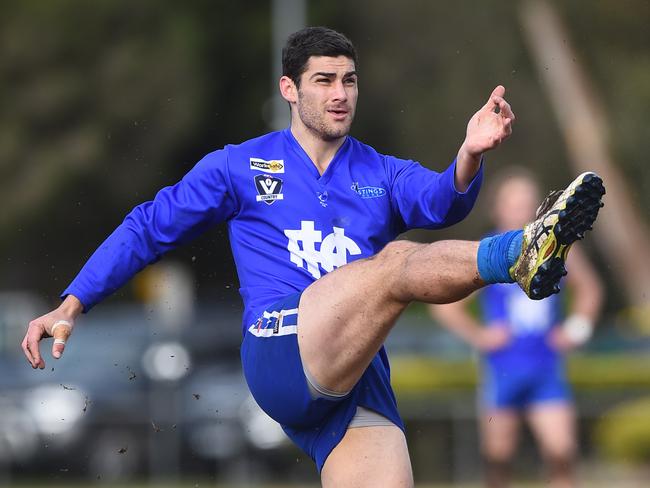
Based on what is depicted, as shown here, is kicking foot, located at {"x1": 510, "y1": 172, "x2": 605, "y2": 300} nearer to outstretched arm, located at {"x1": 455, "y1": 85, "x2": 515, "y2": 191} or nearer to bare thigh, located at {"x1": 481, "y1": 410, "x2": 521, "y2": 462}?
outstretched arm, located at {"x1": 455, "y1": 85, "x2": 515, "y2": 191}

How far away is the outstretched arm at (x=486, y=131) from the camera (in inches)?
254

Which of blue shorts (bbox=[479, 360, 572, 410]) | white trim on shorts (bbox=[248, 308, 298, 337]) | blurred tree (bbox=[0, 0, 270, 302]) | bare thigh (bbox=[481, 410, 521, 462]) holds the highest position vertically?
blurred tree (bbox=[0, 0, 270, 302])

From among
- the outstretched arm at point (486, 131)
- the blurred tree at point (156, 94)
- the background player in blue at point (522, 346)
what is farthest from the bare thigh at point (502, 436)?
the blurred tree at point (156, 94)

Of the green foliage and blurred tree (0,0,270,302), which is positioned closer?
the green foliage

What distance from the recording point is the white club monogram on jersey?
689 cm

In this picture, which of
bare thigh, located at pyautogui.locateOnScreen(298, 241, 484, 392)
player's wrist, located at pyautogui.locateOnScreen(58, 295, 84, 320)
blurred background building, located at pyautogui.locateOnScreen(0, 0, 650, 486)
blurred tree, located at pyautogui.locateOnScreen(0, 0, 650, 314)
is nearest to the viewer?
bare thigh, located at pyautogui.locateOnScreen(298, 241, 484, 392)

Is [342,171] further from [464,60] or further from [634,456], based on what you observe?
[464,60]

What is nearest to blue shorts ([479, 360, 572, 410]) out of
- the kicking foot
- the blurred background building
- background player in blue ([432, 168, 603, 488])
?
background player in blue ([432, 168, 603, 488])

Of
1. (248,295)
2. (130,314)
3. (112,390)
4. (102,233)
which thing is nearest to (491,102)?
(248,295)

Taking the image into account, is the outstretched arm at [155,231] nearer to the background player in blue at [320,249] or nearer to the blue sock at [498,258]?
the background player in blue at [320,249]

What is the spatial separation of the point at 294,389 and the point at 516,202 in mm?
4615

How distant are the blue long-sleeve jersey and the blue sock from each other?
36.8 inches

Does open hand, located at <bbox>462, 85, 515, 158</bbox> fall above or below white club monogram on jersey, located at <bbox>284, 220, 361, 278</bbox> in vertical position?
above

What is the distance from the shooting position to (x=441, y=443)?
16734mm
